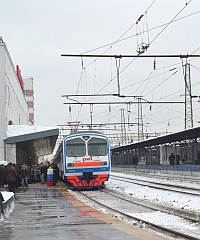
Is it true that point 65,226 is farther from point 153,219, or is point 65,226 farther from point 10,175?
point 10,175

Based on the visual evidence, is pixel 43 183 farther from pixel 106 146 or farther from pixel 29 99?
pixel 29 99

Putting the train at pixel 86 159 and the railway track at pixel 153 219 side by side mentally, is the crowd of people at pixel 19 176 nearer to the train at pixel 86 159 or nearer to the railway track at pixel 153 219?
the train at pixel 86 159

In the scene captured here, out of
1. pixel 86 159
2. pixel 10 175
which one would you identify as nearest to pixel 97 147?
pixel 86 159

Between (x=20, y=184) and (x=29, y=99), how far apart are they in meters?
84.7

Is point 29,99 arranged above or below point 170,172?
above

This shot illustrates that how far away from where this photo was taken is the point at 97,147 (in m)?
27.5

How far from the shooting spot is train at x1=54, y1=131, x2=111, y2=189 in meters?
26.8

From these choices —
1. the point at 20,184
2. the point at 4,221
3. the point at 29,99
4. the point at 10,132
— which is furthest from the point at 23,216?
the point at 29,99

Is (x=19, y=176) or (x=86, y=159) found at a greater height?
(x=86, y=159)

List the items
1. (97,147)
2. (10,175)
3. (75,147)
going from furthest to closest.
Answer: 1. (97,147)
2. (75,147)
3. (10,175)

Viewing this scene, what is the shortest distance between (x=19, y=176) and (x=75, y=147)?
356cm

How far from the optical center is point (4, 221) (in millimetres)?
13188

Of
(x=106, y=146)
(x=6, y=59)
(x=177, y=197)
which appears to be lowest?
(x=177, y=197)

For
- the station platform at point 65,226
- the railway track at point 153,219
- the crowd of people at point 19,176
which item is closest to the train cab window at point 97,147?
the crowd of people at point 19,176
